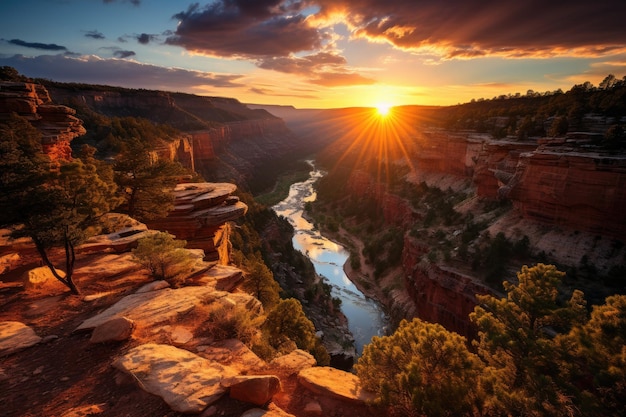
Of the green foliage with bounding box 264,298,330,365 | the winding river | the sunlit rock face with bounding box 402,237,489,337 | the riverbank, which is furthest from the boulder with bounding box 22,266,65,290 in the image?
the riverbank

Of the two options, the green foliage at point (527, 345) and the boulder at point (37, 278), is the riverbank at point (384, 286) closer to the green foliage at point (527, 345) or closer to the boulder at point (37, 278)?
the green foliage at point (527, 345)

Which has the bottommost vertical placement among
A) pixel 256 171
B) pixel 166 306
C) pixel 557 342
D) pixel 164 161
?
pixel 256 171

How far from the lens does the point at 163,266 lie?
1423 cm

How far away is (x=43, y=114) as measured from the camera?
2372 cm

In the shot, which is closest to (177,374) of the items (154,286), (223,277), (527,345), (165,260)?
(154,286)

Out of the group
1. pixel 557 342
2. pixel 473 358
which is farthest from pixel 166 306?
pixel 557 342

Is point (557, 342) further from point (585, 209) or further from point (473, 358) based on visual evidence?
point (585, 209)

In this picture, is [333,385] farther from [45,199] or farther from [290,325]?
[45,199]

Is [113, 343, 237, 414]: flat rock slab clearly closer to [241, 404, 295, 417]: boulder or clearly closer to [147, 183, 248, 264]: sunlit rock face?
[241, 404, 295, 417]: boulder

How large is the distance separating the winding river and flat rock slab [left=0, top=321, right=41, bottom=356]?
92.8 ft

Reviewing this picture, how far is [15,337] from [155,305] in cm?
370

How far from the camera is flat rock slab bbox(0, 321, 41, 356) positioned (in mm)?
8953

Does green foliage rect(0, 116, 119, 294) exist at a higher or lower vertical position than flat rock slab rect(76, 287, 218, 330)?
higher

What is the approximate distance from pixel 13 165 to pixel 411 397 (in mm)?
13443
